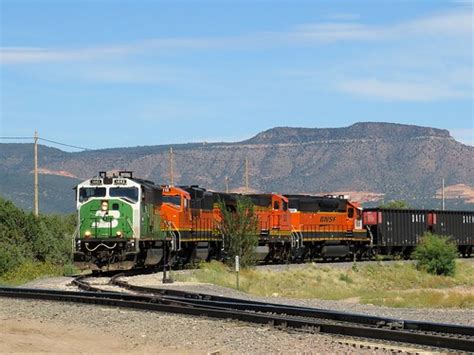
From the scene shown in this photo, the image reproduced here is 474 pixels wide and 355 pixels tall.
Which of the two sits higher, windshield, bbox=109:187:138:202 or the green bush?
windshield, bbox=109:187:138:202

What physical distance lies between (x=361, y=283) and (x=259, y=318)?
29.9m

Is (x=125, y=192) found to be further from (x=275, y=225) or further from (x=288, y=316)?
(x=275, y=225)

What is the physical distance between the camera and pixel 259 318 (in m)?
16.2

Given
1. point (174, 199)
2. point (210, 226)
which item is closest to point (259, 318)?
point (174, 199)

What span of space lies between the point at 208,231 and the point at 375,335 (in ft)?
93.4

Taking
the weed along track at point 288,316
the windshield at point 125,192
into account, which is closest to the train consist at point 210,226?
the windshield at point 125,192

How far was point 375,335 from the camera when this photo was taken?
13.7 m

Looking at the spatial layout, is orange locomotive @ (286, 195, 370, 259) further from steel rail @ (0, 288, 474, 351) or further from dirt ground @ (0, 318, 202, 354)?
dirt ground @ (0, 318, 202, 354)

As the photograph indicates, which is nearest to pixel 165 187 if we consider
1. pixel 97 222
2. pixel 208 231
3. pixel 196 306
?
pixel 208 231

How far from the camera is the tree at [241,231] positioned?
41.4m

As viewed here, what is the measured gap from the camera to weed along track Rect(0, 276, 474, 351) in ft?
43.7

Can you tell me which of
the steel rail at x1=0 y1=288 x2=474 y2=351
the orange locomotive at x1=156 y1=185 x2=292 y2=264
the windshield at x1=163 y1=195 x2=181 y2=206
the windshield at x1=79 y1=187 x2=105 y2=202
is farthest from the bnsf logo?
the steel rail at x1=0 y1=288 x2=474 y2=351

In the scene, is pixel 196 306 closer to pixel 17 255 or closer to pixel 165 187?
pixel 165 187

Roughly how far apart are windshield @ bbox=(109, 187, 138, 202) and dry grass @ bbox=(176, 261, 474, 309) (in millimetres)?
3370
